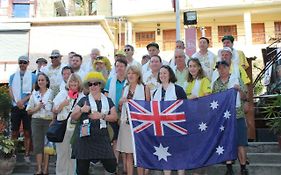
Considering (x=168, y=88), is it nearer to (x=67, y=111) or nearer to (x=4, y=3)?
(x=67, y=111)

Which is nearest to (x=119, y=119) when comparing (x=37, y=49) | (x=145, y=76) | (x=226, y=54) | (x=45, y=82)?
(x=145, y=76)

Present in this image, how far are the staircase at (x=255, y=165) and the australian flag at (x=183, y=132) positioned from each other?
868mm

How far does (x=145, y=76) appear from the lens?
634 centimetres

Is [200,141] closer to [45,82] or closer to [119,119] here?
[119,119]

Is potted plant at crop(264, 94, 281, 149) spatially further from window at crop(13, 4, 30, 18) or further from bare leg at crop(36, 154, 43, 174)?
window at crop(13, 4, 30, 18)

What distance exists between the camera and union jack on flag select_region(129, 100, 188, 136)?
5102 mm

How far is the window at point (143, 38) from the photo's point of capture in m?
25.8

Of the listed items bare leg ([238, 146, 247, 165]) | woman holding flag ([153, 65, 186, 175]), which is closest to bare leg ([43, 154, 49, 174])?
woman holding flag ([153, 65, 186, 175])

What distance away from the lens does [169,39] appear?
83.8 ft

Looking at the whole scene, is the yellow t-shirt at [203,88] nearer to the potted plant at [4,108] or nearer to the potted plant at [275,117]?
the potted plant at [275,117]

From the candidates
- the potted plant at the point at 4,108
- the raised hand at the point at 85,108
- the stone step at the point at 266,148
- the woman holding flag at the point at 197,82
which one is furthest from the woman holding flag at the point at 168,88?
the potted plant at the point at 4,108

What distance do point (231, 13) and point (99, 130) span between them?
69.5 ft

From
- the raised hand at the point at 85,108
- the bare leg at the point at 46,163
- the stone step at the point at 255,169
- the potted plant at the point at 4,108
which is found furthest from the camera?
the potted plant at the point at 4,108

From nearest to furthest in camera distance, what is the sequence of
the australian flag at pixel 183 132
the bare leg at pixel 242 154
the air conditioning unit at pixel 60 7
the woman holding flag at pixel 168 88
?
1. the australian flag at pixel 183 132
2. the woman holding flag at pixel 168 88
3. the bare leg at pixel 242 154
4. the air conditioning unit at pixel 60 7
